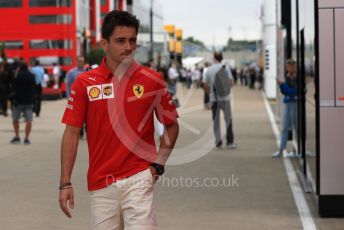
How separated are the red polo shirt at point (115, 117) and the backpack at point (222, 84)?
12.5 metres

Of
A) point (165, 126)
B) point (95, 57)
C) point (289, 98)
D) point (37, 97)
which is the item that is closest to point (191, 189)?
point (289, 98)

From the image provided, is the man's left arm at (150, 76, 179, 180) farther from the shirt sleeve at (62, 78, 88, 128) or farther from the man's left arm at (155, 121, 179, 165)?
the shirt sleeve at (62, 78, 88, 128)

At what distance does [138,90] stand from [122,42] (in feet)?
0.98

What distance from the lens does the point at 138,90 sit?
5.09 meters

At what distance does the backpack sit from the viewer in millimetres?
17703

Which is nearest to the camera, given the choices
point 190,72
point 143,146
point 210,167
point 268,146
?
point 143,146

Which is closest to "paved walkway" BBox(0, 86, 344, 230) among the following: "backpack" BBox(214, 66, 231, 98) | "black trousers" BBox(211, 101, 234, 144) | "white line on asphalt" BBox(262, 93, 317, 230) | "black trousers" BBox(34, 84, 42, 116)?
"white line on asphalt" BBox(262, 93, 317, 230)

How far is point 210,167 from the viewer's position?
47.1ft

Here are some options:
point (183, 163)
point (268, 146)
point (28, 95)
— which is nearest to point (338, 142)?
point (183, 163)

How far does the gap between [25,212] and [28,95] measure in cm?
907

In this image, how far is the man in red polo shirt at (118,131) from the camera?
5.05 m

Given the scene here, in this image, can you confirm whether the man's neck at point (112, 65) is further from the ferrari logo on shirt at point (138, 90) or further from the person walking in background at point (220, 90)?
the person walking in background at point (220, 90)

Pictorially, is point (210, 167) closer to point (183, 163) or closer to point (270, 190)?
point (183, 163)

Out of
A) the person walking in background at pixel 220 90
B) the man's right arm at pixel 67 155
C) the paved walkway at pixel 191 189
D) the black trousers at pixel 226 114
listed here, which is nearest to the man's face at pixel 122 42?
the man's right arm at pixel 67 155
